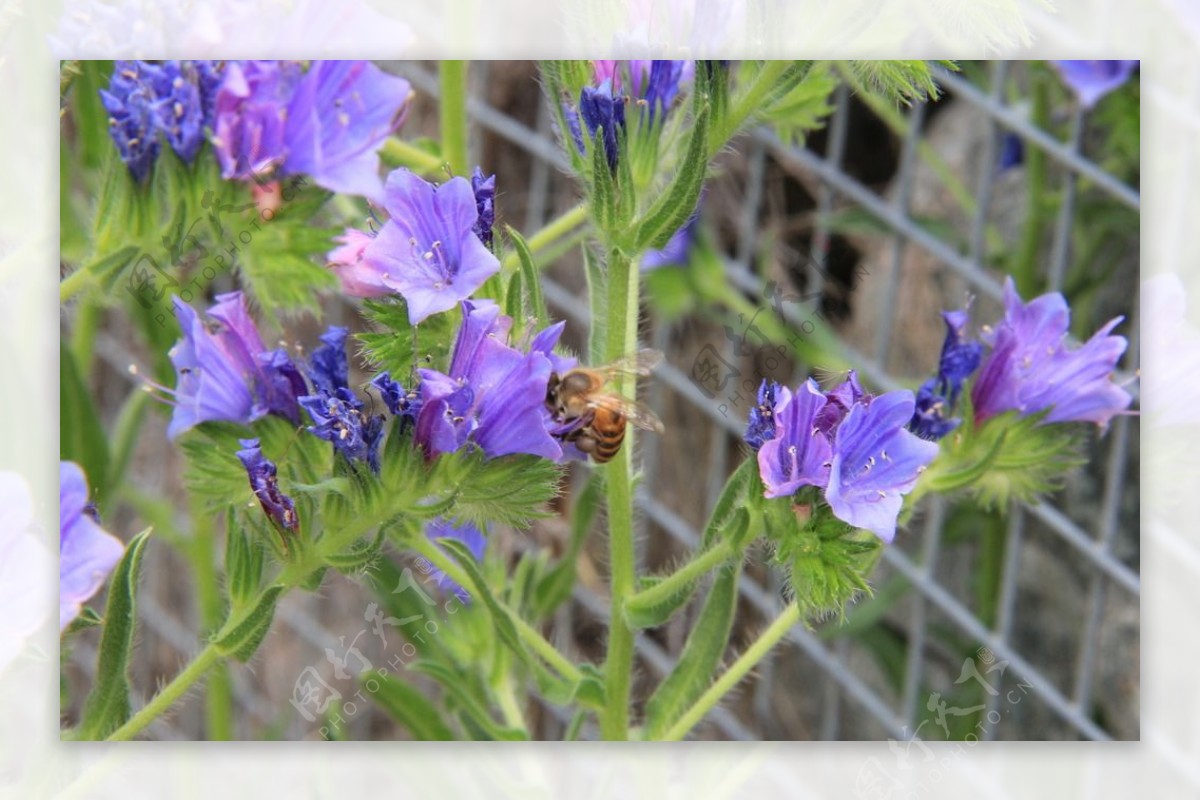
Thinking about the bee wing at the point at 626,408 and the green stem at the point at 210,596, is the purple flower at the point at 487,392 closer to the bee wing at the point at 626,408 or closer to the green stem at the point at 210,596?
the bee wing at the point at 626,408

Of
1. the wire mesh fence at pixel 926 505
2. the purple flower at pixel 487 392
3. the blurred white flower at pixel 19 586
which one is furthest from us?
the wire mesh fence at pixel 926 505

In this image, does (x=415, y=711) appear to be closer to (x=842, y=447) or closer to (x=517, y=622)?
(x=517, y=622)

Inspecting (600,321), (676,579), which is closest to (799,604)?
(676,579)

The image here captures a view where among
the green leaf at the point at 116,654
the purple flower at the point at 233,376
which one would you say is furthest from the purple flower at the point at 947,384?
the green leaf at the point at 116,654

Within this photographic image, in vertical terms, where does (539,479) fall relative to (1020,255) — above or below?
below

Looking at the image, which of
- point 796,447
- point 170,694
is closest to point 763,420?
point 796,447

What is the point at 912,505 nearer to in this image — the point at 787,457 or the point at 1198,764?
the point at 787,457
